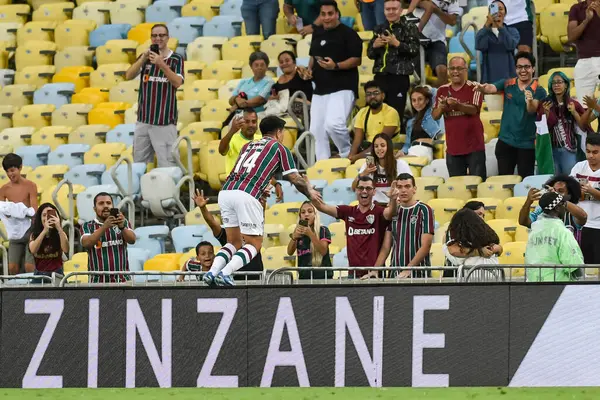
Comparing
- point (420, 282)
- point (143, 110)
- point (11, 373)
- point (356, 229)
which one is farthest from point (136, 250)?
point (420, 282)

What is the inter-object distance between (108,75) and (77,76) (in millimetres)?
575

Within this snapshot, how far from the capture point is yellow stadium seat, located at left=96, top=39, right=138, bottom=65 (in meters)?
18.6

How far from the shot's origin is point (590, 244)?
39.0 feet

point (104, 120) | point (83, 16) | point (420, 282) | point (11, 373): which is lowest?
point (11, 373)

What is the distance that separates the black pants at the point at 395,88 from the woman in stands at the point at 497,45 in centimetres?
80

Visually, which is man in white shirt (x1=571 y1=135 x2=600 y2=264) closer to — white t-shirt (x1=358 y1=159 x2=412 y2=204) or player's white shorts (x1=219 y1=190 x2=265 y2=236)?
white t-shirt (x1=358 y1=159 x2=412 y2=204)

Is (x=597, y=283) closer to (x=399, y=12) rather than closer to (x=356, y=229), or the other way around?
(x=356, y=229)

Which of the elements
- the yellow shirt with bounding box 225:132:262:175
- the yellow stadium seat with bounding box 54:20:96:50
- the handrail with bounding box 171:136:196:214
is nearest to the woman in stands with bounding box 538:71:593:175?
the yellow shirt with bounding box 225:132:262:175

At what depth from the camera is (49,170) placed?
16.6 metres

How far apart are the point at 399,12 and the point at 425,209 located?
13.1ft

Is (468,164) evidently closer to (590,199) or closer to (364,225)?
(590,199)

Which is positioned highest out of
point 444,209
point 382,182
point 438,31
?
point 438,31

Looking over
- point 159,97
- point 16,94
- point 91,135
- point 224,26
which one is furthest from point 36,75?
point 159,97

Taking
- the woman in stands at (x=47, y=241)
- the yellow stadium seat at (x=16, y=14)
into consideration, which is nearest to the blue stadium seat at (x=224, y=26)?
the yellow stadium seat at (x=16, y=14)
